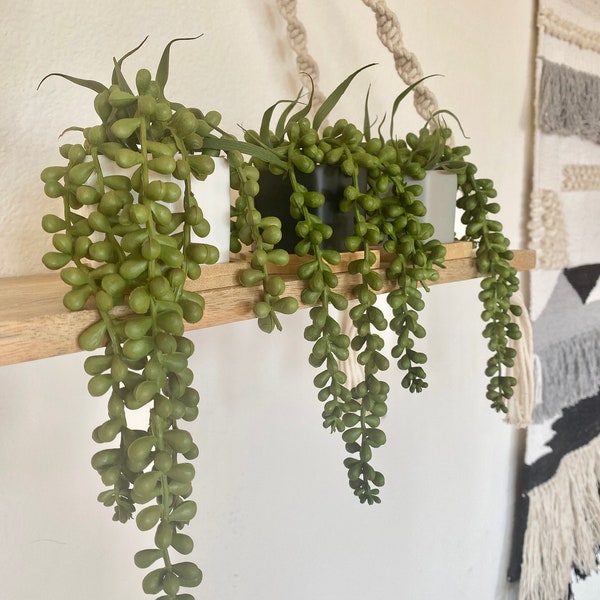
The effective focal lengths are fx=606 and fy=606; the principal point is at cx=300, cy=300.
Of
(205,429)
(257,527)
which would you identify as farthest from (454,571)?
(205,429)

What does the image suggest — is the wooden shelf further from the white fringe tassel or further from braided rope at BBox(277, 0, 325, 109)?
the white fringe tassel

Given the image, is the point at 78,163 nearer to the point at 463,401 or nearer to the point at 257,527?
the point at 257,527

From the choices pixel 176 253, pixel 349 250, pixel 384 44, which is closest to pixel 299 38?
pixel 384 44

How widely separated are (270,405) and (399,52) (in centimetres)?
47

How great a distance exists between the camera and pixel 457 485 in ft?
3.87

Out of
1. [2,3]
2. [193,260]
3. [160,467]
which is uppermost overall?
[2,3]

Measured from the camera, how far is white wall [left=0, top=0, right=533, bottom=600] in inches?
22.2

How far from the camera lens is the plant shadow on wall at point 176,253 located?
324 mm

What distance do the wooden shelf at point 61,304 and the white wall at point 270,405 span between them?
134 mm

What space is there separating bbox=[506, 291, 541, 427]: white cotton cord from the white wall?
0.60 ft

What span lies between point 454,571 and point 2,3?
117cm

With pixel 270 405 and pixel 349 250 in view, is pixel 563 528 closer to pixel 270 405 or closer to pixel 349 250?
pixel 270 405

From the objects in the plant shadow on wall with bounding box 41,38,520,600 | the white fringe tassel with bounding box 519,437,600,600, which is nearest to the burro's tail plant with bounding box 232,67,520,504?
the plant shadow on wall with bounding box 41,38,520,600

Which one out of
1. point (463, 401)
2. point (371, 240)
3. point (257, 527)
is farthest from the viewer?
point (463, 401)
